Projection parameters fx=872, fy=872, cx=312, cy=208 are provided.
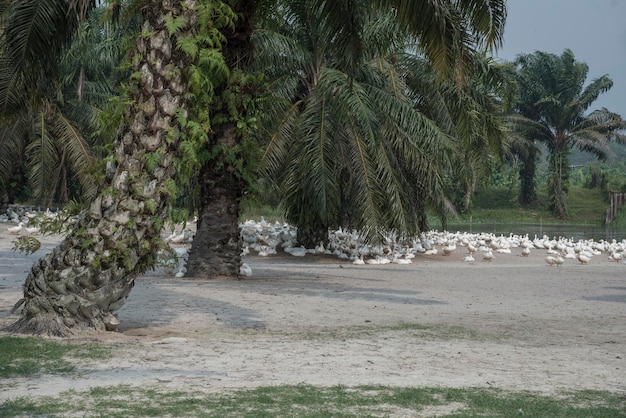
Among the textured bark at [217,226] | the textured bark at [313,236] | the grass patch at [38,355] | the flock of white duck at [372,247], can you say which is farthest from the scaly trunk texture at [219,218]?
the textured bark at [313,236]

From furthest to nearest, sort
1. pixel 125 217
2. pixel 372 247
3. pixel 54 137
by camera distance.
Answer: pixel 54 137
pixel 372 247
pixel 125 217

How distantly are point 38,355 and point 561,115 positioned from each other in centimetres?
5135

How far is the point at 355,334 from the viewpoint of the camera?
8.84m

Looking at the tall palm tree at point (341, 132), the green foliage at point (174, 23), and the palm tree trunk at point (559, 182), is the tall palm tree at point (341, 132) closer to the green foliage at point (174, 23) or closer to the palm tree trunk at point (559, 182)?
the green foliage at point (174, 23)

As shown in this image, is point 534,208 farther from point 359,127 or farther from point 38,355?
point 38,355

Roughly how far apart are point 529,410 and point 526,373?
1468 millimetres

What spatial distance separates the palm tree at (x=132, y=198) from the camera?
26.6 feet

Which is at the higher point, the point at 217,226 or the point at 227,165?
the point at 227,165

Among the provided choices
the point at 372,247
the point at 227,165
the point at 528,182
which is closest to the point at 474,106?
the point at 372,247

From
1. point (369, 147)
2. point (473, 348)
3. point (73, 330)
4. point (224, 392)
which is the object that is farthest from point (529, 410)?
point (369, 147)

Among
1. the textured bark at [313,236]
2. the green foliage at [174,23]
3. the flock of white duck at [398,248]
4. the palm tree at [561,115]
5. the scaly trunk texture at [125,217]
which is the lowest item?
the flock of white duck at [398,248]

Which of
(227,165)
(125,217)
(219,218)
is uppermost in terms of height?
(227,165)

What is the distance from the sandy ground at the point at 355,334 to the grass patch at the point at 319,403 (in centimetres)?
27

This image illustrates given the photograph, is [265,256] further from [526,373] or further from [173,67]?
[526,373]
